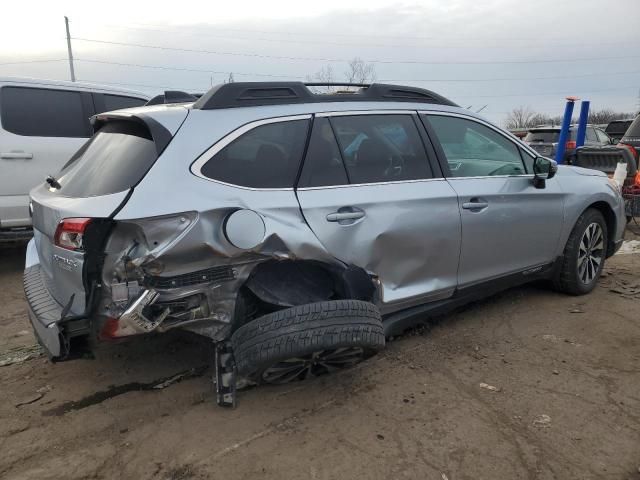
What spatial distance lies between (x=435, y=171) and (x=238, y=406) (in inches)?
77.4

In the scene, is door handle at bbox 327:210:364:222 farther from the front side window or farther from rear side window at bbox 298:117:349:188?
the front side window

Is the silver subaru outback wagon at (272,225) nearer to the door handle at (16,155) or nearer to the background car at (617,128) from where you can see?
the door handle at (16,155)

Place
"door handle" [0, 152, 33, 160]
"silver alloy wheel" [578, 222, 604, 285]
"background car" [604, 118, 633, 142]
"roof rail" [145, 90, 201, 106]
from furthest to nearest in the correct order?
"background car" [604, 118, 633, 142], "door handle" [0, 152, 33, 160], "silver alloy wheel" [578, 222, 604, 285], "roof rail" [145, 90, 201, 106]

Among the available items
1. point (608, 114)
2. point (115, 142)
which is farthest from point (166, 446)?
point (608, 114)

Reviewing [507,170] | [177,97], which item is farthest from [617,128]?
[177,97]

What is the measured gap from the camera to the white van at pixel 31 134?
5.40m

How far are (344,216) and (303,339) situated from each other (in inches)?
30.5

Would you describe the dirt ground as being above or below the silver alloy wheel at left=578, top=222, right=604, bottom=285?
below

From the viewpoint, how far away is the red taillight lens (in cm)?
252

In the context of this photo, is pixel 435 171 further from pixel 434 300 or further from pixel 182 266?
pixel 182 266

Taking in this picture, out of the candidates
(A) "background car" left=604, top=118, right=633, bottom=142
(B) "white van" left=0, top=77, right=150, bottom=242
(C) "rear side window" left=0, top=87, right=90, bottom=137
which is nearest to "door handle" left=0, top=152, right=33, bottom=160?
(B) "white van" left=0, top=77, right=150, bottom=242

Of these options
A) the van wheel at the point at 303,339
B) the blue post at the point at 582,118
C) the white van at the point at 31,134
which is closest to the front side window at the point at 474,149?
the van wheel at the point at 303,339

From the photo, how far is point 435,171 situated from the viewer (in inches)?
141

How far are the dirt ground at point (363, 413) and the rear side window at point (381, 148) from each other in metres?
1.26
